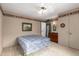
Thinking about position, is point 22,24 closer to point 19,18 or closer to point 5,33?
point 19,18

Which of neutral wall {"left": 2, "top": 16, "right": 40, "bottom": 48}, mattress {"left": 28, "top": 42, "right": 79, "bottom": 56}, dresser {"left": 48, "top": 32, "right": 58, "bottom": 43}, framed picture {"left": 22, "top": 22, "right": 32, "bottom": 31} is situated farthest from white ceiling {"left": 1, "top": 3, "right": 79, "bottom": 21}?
dresser {"left": 48, "top": 32, "right": 58, "bottom": 43}

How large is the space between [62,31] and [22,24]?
2353 mm

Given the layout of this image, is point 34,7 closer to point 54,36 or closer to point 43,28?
point 43,28

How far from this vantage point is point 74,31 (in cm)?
361

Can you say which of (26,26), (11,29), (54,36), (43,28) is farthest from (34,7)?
(54,36)

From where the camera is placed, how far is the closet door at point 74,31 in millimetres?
3473

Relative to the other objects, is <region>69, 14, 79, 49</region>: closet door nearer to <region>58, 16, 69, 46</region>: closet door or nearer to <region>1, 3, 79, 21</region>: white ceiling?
<region>58, 16, 69, 46</region>: closet door

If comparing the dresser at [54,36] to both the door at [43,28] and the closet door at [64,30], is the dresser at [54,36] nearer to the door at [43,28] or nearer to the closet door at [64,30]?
the door at [43,28]

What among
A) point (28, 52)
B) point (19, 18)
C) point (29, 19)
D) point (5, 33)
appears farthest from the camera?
point (29, 19)

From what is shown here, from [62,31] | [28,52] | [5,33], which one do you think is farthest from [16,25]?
[62,31]

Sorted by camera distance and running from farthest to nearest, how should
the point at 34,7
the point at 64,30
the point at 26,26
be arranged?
the point at 26,26 → the point at 64,30 → the point at 34,7

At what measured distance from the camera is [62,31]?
436 cm

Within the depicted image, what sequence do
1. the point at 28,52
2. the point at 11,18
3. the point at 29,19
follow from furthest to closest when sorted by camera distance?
1. the point at 29,19
2. the point at 11,18
3. the point at 28,52

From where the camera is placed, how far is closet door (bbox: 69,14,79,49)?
347 centimetres
